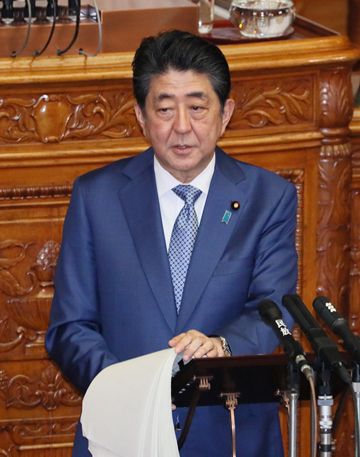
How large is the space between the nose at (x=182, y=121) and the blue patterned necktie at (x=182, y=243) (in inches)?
8.4

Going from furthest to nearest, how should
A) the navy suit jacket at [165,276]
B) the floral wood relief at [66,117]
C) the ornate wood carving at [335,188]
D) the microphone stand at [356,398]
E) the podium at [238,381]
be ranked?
the ornate wood carving at [335,188] < the floral wood relief at [66,117] < the navy suit jacket at [165,276] < the podium at [238,381] < the microphone stand at [356,398]

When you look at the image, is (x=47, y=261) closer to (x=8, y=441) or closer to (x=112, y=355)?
(x=8, y=441)

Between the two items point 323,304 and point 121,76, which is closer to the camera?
point 323,304

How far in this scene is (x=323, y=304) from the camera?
2547 millimetres

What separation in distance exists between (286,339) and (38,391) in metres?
1.95

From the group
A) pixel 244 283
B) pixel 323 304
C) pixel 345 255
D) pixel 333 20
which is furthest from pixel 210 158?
pixel 333 20

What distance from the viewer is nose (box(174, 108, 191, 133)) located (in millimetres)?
3053

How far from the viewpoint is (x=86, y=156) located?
13.5ft

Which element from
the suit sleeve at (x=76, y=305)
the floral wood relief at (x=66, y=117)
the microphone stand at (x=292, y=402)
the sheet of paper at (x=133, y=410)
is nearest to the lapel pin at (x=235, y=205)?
the suit sleeve at (x=76, y=305)

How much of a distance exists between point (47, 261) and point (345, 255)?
1.05 metres

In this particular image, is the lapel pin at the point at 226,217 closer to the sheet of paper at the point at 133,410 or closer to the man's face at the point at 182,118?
the man's face at the point at 182,118

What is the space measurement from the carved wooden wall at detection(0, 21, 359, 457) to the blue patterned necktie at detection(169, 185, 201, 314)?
930 mm

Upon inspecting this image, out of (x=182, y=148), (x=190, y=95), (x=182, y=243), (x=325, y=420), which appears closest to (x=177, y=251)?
(x=182, y=243)

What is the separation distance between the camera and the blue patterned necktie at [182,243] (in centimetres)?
321
